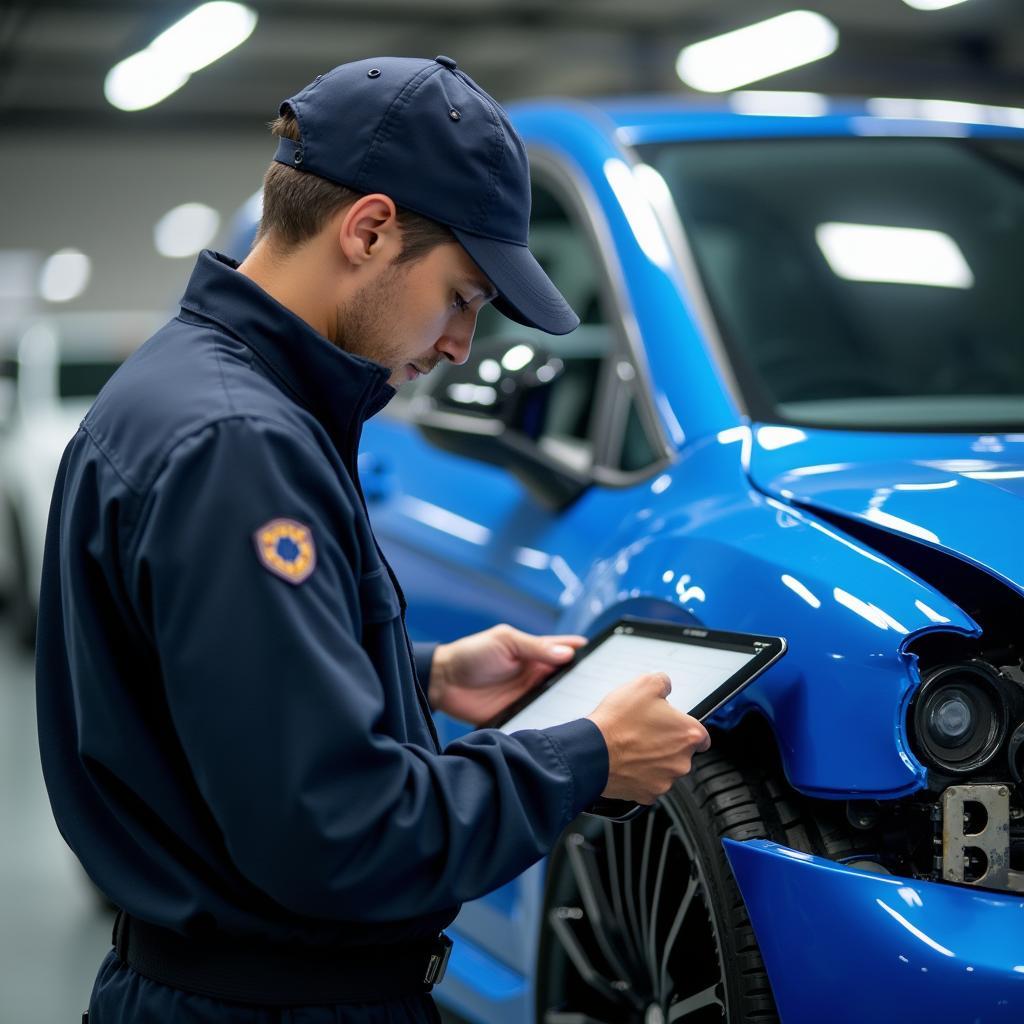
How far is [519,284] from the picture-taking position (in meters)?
1.48

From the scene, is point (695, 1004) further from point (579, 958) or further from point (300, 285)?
point (300, 285)

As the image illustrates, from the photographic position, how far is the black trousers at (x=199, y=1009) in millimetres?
1392

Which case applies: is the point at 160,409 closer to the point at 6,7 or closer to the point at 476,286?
the point at 476,286

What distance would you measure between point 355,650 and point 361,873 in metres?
0.19

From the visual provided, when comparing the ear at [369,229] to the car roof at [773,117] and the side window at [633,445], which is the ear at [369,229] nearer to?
the side window at [633,445]

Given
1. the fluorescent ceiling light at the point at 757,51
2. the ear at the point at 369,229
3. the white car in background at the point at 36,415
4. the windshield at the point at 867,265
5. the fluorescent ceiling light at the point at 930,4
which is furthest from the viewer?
the fluorescent ceiling light at the point at 930,4

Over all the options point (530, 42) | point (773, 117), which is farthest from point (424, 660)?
point (530, 42)

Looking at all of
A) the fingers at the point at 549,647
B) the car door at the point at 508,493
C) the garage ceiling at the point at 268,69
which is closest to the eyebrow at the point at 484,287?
the fingers at the point at 549,647

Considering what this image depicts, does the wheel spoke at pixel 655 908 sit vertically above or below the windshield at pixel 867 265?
below

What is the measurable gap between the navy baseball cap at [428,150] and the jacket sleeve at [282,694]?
0.28 metres

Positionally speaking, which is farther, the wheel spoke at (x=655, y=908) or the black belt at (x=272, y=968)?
the wheel spoke at (x=655, y=908)

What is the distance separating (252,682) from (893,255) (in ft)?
6.25

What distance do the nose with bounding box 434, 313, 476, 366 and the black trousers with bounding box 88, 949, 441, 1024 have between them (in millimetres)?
652

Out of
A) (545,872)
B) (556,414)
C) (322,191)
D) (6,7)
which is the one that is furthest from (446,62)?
(6,7)
